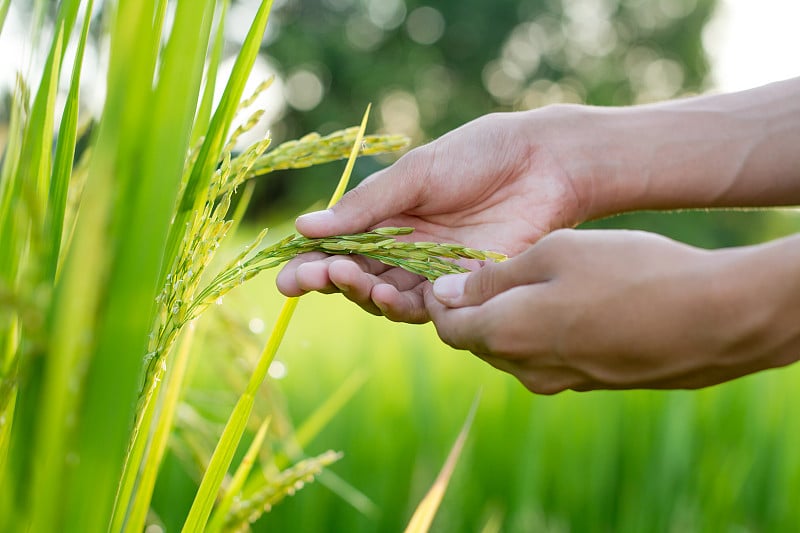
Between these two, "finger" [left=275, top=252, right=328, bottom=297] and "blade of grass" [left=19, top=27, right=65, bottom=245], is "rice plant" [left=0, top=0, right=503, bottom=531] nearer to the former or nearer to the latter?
"blade of grass" [left=19, top=27, right=65, bottom=245]

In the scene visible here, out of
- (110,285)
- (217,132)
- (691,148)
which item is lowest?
(110,285)

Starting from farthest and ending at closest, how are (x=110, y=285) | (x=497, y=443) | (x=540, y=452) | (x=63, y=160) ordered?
(x=497, y=443) → (x=540, y=452) → (x=63, y=160) → (x=110, y=285)

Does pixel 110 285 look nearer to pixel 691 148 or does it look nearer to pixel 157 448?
pixel 157 448

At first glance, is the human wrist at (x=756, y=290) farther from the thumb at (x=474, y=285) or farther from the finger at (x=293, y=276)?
the finger at (x=293, y=276)

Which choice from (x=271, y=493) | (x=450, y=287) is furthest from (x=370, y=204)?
(x=271, y=493)

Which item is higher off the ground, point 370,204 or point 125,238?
point 370,204

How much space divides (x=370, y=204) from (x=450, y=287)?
0.83 ft

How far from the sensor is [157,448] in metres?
1.00

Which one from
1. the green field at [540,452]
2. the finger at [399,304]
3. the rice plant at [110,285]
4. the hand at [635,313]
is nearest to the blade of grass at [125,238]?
the rice plant at [110,285]

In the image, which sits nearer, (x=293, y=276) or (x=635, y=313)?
(x=635, y=313)

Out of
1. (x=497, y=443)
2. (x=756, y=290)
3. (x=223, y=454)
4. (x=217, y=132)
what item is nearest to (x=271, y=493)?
(x=223, y=454)

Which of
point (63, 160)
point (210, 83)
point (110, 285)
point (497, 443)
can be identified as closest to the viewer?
point (110, 285)

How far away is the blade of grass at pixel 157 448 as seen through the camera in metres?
0.93

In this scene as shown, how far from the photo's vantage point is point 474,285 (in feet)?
3.34
